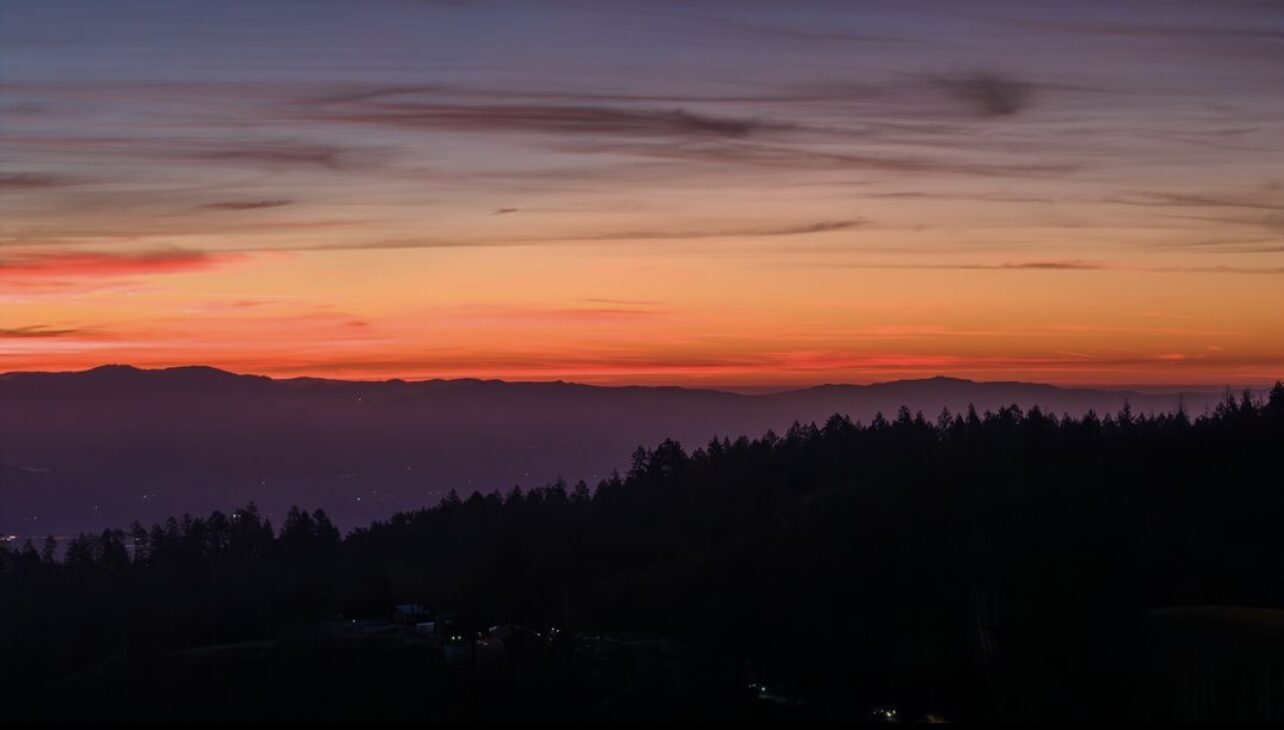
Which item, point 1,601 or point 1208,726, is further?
point 1,601

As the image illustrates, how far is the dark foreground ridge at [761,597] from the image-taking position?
55.0 m

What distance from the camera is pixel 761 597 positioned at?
68125 millimetres

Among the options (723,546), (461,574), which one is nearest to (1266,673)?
(723,546)

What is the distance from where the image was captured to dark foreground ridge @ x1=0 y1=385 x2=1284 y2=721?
55.0 m

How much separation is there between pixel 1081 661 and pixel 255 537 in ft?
231

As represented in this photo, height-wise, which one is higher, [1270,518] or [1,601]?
[1270,518]

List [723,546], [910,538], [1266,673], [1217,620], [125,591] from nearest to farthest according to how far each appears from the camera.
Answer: [1266,673]
[1217,620]
[910,538]
[723,546]
[125,591]

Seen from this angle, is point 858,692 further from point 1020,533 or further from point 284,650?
point 284,650

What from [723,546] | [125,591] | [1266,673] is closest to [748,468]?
[723,546]

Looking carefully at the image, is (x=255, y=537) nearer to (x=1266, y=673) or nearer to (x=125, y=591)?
(x=125, y=591)

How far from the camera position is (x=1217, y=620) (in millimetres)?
55594

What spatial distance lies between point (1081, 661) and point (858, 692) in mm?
8713

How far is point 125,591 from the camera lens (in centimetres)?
9888

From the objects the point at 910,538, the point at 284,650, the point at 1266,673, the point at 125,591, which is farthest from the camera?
the point at 125,591
